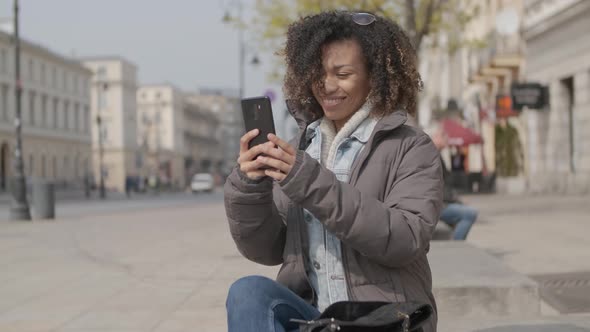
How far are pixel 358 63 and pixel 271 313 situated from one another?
82cm

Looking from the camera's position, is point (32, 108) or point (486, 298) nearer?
point (486, 298)

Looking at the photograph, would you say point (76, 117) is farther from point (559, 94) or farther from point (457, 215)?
point (457, 215)

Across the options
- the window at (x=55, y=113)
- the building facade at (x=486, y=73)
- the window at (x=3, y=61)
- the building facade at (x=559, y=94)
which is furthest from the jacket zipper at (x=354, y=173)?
the window at (x=55, y=113)

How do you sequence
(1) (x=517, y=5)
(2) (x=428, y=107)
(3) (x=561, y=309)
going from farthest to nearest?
(2) (x=428, y=107)
(1) (x=517, y=5)
(3) (x=561, y=309)

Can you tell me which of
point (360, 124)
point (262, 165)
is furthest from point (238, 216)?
point (360, 124)

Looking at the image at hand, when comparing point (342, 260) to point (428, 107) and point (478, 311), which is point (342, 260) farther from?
point (428, 107)

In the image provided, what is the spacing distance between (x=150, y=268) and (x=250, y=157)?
19.1ft

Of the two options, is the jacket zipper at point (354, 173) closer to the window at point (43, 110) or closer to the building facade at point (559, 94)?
the building facade at point (559, 94)

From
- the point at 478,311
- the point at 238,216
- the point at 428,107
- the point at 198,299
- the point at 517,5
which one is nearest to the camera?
the point at 238,216

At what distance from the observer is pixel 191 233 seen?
12.4 metres

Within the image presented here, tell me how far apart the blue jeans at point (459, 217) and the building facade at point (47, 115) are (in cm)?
5254

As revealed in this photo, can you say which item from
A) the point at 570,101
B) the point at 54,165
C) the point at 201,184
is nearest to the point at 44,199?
the point at 570,101

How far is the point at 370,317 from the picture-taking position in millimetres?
2078

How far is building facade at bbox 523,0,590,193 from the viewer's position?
1998cm
